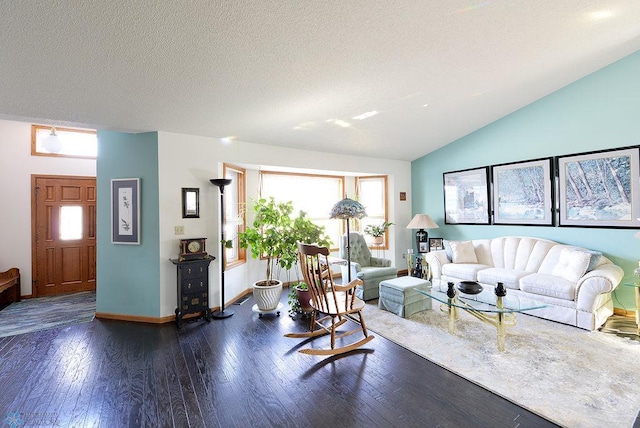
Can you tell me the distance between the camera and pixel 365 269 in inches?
183

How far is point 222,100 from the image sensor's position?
3145mm

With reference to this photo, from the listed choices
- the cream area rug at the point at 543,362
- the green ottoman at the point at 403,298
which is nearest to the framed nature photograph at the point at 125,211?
the cream area rug at the point at 543,362

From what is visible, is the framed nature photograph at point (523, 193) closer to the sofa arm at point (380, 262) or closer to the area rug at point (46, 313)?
the sofa arm at point (380, 262)

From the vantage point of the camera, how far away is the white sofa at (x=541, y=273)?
10.6 ft

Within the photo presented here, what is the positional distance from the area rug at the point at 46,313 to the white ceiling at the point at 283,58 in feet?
7.83

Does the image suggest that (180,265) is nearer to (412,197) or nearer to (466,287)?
(466,287)

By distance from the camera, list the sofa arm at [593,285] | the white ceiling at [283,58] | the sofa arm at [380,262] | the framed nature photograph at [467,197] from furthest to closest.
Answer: the framed nature photograph at [467,197] → the sofa arm at [380,262] → the sofa arm at [593,285] → the white ceiling at [283,58]

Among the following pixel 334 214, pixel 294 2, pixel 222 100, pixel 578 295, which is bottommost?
pixel 578 295

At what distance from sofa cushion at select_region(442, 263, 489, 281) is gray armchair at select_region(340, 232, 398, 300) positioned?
78cm

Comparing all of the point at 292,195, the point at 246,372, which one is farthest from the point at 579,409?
the point at 292,195

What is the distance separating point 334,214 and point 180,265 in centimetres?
197

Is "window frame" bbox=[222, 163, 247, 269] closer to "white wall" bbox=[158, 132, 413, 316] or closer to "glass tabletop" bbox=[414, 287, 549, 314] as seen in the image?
"white wall" bbox=[158, 132, 413, 316]

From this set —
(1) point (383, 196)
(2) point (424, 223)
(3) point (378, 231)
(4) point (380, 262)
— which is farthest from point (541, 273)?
(1) point (383, 196)

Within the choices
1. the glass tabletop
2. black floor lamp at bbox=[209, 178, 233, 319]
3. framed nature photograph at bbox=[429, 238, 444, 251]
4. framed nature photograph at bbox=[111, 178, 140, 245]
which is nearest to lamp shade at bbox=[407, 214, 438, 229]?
framed nature photograph at bbox=[429, 238, 444, 251]
